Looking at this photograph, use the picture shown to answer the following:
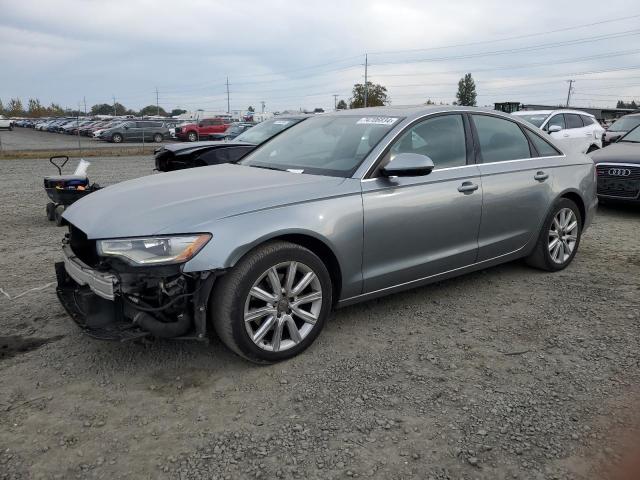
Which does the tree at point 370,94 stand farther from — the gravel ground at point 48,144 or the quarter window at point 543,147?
the quarter window at point 543,147

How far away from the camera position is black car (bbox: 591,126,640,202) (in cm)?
779

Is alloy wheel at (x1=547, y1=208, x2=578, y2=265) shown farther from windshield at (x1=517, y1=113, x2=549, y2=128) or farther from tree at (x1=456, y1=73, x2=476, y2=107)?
tree at (x1=456, y1=73, x2=476, y2=107)

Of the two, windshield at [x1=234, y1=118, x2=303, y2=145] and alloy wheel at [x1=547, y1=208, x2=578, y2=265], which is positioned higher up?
windshield at [x1=234, y1=118, x2=303, y2=145]

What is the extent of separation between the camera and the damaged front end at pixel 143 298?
295cm

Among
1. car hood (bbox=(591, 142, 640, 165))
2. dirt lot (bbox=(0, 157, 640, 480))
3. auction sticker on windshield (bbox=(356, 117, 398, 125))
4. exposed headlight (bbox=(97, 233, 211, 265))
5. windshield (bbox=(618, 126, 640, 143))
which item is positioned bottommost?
dirt lot (bbox=(0, 157, 640, 480))

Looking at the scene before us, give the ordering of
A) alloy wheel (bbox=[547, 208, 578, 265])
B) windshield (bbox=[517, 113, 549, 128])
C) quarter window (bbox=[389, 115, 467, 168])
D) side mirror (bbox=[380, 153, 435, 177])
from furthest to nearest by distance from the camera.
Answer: windshield (bbox=[517, 113, 549, 128]), alloy wheel (bbox=[547, 208, 578, 265]), quarter window (bbox=[389, 115, 467, 168]), side mirror (bbox=[380, 153, 435, 177])

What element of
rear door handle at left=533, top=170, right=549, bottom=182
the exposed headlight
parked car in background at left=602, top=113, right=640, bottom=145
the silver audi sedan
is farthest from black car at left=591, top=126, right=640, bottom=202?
the exposed headlight

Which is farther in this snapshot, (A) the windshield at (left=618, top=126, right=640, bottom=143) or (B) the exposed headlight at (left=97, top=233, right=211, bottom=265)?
(A) the windshield at (left=618, top=126, right=640, bottom=143)

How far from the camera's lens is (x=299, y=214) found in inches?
130

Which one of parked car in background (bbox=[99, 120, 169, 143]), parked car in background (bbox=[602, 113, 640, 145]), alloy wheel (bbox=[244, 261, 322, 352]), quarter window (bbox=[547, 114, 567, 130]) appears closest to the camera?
alloy wheel (bbox=[244, 261, 322, 352])

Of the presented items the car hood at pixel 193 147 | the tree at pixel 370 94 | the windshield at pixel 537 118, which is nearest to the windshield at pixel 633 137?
the windshield at pixel 537 118

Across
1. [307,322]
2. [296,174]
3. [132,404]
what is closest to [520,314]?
[307,322]

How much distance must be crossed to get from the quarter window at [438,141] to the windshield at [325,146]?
161 mm

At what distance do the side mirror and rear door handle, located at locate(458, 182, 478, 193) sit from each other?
58 centimetres
